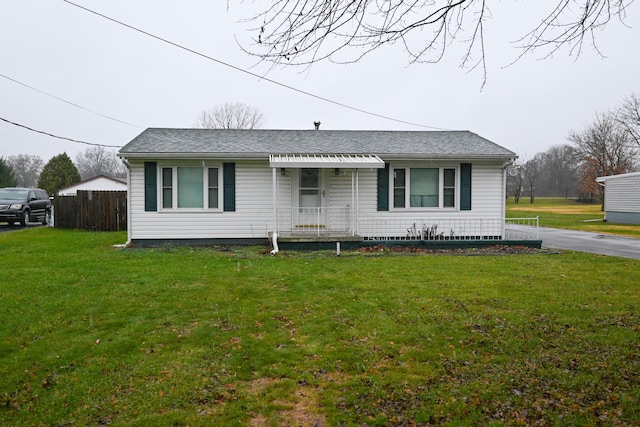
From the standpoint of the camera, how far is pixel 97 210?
18.3m

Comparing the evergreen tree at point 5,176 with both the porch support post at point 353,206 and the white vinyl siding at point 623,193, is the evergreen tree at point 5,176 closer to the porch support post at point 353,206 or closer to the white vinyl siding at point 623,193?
the porch support post at point 353,206

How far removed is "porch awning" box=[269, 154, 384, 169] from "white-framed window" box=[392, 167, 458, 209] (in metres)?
1.24

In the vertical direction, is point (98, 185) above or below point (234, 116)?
below

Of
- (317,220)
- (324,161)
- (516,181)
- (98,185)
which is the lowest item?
(317,220)

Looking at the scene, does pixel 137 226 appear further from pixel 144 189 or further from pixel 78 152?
pixel 78 152

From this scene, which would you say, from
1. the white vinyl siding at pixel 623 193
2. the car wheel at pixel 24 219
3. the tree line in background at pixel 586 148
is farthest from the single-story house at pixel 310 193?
the tree line in background at pixel 586 148

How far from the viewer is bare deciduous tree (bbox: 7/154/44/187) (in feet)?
201

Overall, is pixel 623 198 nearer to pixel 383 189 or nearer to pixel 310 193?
pixel 383 189

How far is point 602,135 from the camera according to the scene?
4547 centimetres

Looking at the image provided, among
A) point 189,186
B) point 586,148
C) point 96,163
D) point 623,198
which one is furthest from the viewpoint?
point 96,163

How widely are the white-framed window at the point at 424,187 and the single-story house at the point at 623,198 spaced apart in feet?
59.1

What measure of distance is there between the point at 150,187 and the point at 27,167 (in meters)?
62.1

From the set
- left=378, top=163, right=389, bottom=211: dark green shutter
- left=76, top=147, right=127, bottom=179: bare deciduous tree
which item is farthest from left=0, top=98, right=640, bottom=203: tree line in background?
left=378, top=163, right=389, bottom=211: dark green shutter

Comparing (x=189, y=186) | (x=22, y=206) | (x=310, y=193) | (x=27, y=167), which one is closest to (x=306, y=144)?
(x=310, y=193)
